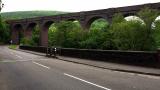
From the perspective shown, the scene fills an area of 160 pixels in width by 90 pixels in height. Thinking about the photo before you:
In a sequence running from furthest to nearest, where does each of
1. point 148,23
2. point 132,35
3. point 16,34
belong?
1. point 16,34
2. point 148,23
3. point 132,35

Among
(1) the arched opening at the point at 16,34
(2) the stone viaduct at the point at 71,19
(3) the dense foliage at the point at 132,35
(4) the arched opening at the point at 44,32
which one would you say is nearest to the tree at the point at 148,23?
(3) the dense foliage at the point at 132,35

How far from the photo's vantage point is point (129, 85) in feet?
38.6

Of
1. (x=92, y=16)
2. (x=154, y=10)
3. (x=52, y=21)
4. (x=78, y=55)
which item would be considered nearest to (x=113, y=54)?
(x=78, y=55)

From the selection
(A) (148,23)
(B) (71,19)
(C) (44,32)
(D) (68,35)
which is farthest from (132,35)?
(C) (44,32)

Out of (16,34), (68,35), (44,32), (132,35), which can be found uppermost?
(44,32)

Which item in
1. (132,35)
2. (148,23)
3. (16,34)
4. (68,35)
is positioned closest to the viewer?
(132,35)

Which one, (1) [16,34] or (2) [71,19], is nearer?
(2) [71,19]

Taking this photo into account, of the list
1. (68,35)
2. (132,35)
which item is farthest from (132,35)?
(68,35)

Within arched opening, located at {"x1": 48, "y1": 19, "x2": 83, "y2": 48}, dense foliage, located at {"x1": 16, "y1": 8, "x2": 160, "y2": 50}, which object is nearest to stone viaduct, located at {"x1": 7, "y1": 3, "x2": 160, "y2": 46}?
dense foliage, located at {"x1": 16, "y1": 8, "x2": 160, "y2": 50}

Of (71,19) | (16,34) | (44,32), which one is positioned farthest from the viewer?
(16,34)

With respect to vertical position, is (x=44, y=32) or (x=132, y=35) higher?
(x=44, y=32)

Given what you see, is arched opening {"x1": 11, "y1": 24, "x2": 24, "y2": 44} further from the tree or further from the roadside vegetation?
the tree

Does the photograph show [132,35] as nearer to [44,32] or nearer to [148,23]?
[148,23]

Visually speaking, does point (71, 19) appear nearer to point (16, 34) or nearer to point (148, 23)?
point (148, 23)
